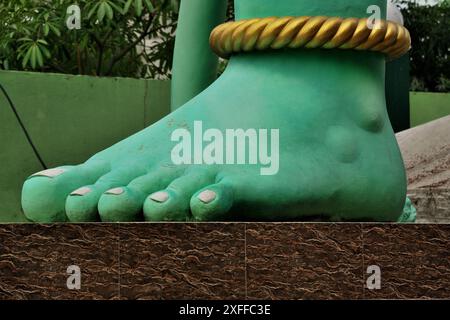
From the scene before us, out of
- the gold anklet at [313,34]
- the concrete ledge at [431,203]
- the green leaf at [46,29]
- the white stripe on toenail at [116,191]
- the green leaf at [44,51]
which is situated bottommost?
the concrete ledge at [431,203]

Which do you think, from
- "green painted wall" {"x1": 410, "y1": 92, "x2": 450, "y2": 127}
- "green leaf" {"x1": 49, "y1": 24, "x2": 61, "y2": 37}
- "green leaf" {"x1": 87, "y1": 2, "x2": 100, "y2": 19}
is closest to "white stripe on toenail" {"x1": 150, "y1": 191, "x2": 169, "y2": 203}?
"green leaf" {"x1": 87, "y1": 2, "x2": 100, "y2": 19}

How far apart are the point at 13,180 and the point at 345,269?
8.00 feet

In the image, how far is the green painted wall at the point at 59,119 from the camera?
416 centimetres

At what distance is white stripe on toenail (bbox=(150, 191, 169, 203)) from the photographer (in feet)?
7.00

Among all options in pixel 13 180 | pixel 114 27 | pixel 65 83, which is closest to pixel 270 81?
pixel 13 180

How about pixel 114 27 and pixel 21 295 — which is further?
pixel 114 27

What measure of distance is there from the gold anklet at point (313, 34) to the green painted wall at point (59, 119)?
75.4 inches

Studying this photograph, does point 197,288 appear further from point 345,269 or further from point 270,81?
point 270,81

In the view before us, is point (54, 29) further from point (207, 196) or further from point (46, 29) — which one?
point (207, 196)

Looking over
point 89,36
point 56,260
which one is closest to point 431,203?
point 56,260

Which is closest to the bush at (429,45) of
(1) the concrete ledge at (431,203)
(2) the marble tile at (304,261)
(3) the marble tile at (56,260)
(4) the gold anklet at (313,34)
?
(1) the concrete ledge at (431,203)

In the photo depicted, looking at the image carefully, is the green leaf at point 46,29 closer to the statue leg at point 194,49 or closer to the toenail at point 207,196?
the statue leg at point 194,49

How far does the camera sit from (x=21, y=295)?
76.5 inches
